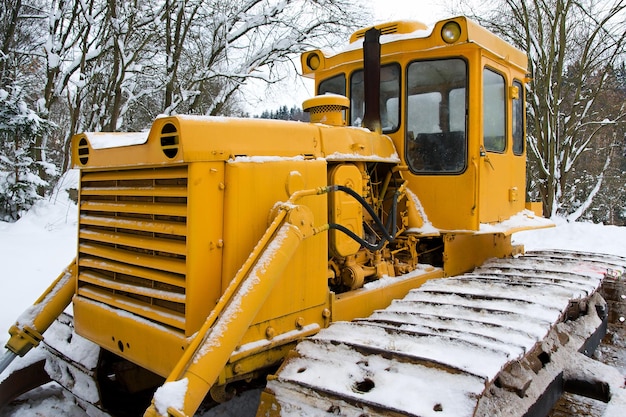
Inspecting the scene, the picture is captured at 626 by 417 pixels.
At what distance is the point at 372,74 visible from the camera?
3840mm

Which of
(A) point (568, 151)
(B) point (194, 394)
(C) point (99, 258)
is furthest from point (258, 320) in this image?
(A) point (568, 151)

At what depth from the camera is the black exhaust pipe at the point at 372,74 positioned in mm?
3840

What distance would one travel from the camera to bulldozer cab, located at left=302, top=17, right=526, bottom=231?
13.2 feet

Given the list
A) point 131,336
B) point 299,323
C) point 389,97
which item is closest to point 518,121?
point 389,97

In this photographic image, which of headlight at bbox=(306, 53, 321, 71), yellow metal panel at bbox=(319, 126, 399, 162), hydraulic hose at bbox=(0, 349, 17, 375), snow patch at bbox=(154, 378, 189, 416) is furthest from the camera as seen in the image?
headlight at bbox=(306, 53, 321, 71)

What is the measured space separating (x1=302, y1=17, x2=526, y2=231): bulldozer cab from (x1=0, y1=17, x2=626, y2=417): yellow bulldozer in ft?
0.05

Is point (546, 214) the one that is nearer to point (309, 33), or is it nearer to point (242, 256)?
point (309, 33)

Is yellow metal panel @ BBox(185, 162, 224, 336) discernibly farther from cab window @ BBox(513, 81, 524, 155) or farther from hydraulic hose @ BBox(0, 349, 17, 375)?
cab window @ BBox(513, 81, 524, 155)

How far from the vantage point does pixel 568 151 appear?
16.2m

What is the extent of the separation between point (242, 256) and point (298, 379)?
68 centimetres

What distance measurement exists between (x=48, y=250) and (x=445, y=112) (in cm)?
645

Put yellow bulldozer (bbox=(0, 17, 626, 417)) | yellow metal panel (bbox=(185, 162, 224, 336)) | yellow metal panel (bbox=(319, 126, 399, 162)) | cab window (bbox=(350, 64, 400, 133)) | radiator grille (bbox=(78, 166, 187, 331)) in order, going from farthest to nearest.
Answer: cab window (bbox=(350, 64, 400, 133)) → yellow metal panel (bbox=(319, 126, 399, 162)) → radiator grille (bbox=(78, 166, 187, 331)) → yellow metal panel (bbox=(185, 162, 224, 336)) → yellow bulldozer (bbox=(0, 17, 626, 417))

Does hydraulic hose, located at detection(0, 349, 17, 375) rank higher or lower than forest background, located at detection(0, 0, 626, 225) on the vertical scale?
lower

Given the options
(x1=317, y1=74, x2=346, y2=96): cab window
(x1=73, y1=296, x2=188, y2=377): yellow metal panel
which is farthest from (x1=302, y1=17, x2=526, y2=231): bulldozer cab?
(x1=73, y1=296, x2=188, y2=377): yellow metal panel
